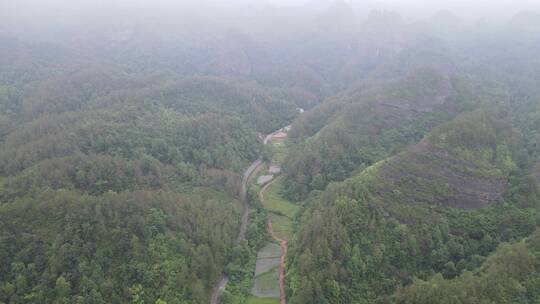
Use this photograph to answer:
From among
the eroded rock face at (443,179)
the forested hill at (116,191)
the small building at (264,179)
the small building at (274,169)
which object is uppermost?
the eroded rock face at (443,179)

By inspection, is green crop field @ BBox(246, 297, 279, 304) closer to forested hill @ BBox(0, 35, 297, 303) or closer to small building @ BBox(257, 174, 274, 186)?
forested hill @ BBox(0, 35, 297, 303)

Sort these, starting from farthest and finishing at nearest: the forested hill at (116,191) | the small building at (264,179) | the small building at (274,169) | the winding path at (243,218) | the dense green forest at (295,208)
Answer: the small building at (274,169)
the small building at (264,179)
the winding path at (243,218)
the forested hill at (116,191)
the dense green forest at (295,208)

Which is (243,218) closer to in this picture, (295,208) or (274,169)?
(295,208)

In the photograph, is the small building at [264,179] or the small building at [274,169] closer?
the small building at [264,179]

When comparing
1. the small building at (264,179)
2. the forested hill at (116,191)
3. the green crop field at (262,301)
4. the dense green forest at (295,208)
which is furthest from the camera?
the small building at (264,179)

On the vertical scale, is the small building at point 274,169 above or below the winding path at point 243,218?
below

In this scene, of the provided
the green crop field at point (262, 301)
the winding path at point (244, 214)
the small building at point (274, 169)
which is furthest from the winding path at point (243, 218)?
the green crop field at point (262, 301)

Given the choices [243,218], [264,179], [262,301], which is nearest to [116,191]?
[243,218]

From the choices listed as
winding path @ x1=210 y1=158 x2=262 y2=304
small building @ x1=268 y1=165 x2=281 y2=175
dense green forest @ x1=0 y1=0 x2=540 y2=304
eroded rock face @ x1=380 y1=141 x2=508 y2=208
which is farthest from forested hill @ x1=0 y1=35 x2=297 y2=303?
eroded rock face @ x1=380 y1=141 x2=508 y2=208

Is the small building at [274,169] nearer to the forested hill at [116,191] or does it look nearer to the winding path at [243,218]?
the winding path at [243,218]
